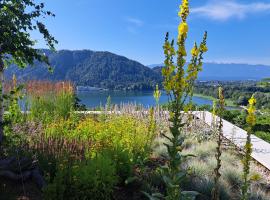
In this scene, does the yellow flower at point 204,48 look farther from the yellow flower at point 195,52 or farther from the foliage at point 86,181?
the foliage at point 86,181

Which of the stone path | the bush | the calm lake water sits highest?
the bush

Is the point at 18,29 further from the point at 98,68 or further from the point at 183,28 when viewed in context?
the point at 98,68

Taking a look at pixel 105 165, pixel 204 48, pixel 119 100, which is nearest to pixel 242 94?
pixel 119 100

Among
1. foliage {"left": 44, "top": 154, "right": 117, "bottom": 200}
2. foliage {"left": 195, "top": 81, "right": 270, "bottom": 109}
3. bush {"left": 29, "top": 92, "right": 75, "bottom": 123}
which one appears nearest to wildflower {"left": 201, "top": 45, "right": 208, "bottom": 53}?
foliage {"left": 44, "top": 154, "right": 117, "bottom": 200}

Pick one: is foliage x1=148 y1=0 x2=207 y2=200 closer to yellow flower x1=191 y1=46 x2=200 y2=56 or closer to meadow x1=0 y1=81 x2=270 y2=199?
yellow flower x1=191 y1=46 x2=200 y2=56

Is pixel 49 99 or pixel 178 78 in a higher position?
pixel 178 78

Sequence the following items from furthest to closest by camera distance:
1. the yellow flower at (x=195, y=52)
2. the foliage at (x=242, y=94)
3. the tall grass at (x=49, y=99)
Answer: the foliage at (x=242, y=94)
the tall grass at (x=49, y=99)
the yellow flower at (x=195, y=52)

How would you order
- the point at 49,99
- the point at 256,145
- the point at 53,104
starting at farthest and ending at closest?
the point at 49,99 → the point at 53,104 → the point at 256,145

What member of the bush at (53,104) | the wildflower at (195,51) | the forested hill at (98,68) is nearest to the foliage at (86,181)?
the wildflower at (195,51)

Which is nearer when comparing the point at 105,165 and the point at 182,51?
the point at 182,51

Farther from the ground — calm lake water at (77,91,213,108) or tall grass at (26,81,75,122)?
tall grass at (26,81,75,122)

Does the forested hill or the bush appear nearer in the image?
the bush

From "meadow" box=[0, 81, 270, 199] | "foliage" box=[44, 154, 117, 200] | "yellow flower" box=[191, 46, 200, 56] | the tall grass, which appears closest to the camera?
"yellow flower" box=[191, 46, 200, 56]

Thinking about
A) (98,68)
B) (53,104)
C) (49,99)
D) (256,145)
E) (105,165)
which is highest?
(98,68)
